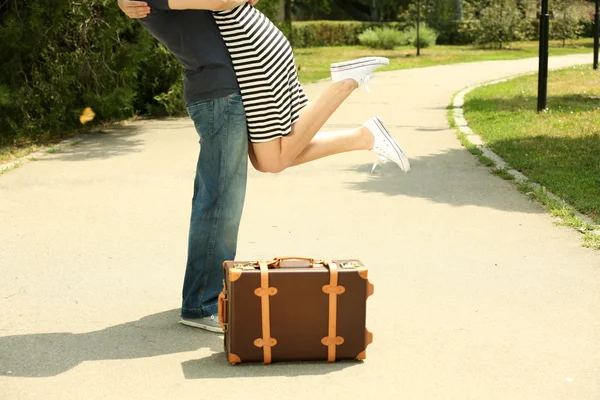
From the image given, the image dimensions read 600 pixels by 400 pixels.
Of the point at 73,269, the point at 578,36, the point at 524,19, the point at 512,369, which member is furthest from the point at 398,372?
the point at 578,36

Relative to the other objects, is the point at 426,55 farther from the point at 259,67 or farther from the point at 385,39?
the point at 259,67

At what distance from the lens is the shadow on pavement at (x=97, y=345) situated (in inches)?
173

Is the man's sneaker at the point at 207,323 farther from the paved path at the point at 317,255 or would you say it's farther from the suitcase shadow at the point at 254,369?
the suitcase shadow at the point at 254,369

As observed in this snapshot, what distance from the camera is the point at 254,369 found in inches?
170

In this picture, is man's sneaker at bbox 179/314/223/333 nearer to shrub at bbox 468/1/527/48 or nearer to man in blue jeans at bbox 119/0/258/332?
man in blue jeans at bbox 119/0/258/332

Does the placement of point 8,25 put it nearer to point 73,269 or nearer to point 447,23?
point 73,269

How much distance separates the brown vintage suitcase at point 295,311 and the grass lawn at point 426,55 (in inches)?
799

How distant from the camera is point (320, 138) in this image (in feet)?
16.8

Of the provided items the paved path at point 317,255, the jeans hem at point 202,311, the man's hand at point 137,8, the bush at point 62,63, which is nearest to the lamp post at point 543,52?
the paved path at point 317,255

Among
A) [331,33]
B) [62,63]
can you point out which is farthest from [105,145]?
[331,33]

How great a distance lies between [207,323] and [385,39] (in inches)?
1481

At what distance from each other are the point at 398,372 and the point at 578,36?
46.2m

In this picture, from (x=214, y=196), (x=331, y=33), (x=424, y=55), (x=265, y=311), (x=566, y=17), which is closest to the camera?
(x=265, y=311)

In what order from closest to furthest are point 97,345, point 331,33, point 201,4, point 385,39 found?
point 201,4 → point 97,345 → point 385,39 → point 331,33
